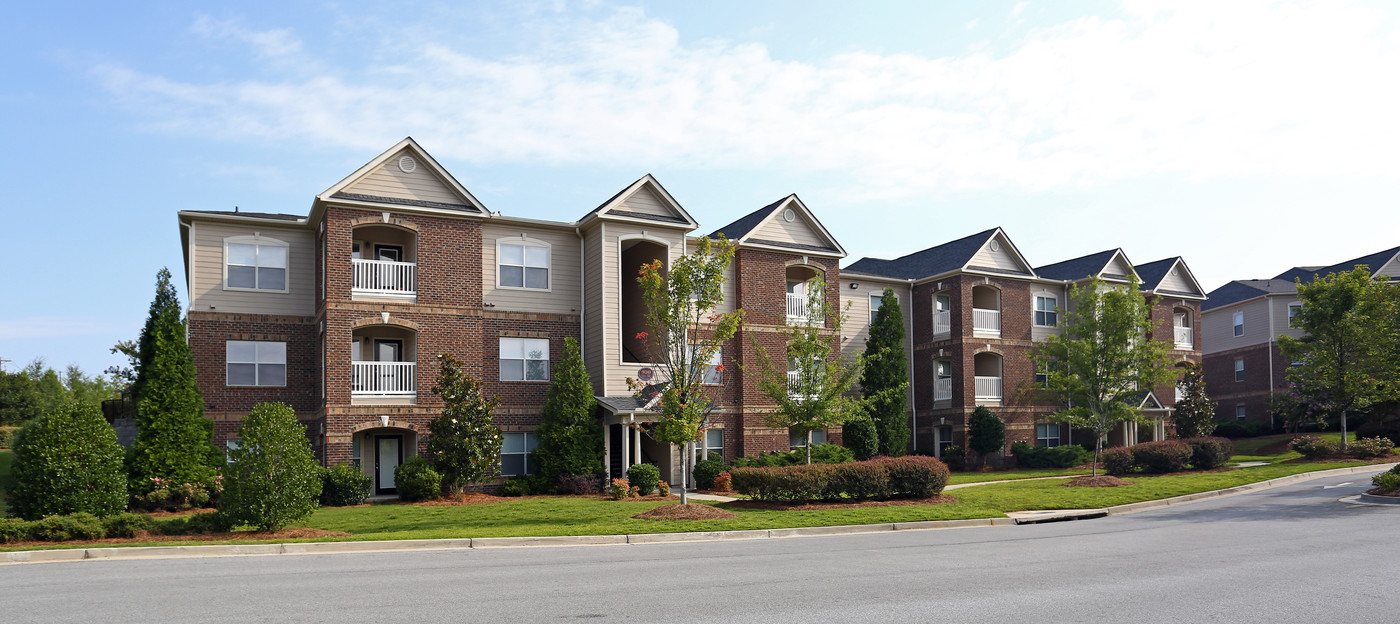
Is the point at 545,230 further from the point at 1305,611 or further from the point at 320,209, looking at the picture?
the point at 1305,611

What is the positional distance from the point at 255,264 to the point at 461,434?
8.06m

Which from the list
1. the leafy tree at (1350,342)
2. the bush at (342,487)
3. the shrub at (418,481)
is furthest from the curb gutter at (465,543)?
the leafy tree at (1350,342)

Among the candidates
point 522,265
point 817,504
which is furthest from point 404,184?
point 817,504

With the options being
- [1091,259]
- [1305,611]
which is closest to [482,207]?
[1305,611]

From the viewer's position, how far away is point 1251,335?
49.3 meters

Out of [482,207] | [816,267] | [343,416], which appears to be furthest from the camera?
[816,267]

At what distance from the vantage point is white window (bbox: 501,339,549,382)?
28.4m

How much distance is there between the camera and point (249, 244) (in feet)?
88.4

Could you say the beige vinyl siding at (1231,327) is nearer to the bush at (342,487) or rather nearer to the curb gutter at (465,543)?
the curb gutter at (465,543)

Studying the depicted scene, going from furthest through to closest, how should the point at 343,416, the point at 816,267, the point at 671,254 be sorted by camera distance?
the point at 816,267, the point at 671,254, the point at 343,416

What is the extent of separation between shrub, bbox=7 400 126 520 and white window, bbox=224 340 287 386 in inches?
339

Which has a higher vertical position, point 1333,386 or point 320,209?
point 320,209

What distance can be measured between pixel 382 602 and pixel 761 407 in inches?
871

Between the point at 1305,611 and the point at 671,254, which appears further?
the point at 671,254
